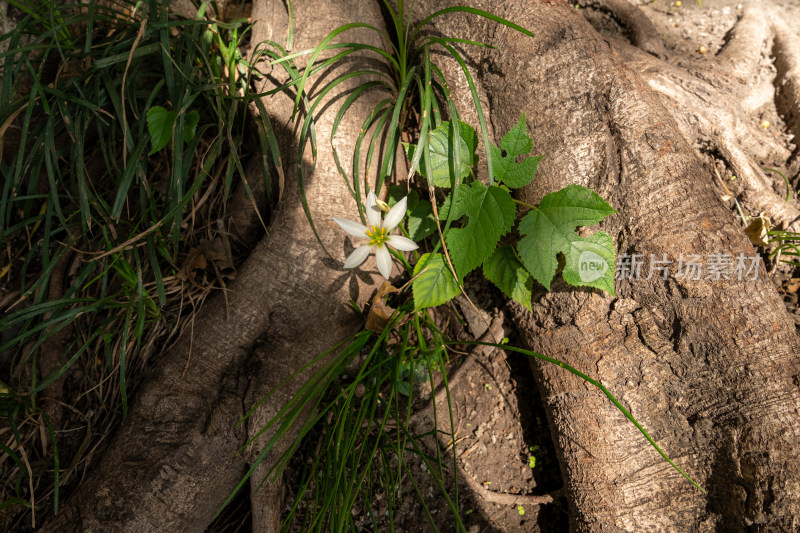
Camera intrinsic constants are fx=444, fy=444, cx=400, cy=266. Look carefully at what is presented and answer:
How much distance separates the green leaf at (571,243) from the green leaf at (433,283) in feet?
0.78

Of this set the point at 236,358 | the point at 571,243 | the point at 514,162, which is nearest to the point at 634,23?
the point at 514,162

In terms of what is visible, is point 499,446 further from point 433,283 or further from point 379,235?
point 379,235

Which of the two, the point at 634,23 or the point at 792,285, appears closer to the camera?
the point at 792,285

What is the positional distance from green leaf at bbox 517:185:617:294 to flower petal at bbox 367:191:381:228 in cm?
45

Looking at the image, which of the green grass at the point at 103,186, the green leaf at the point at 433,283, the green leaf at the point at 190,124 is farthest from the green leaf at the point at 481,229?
the green leaf at the point at 190,124

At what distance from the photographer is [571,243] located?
4.36 ft

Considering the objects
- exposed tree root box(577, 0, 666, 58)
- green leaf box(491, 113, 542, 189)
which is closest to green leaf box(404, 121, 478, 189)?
green leaf box(491, 113, 542, 189)

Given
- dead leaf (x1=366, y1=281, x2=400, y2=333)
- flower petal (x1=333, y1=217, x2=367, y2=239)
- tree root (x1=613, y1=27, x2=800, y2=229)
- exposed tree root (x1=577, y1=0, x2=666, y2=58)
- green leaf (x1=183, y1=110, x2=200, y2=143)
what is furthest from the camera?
exposed tree root (x1=577, y1=0, x2=666, y2=58)

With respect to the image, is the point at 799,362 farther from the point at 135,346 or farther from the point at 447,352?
the point at 135,346

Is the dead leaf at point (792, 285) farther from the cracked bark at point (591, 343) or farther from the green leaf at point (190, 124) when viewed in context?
the green leaf at point (190, 124)

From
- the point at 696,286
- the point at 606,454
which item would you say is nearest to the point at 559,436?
the point at 606,454

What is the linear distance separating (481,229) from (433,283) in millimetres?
228

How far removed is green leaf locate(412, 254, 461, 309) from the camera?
54.5 inches

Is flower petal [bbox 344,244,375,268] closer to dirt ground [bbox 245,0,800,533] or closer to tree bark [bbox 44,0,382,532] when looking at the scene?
tree bark [bbox 44,0,382,532]
